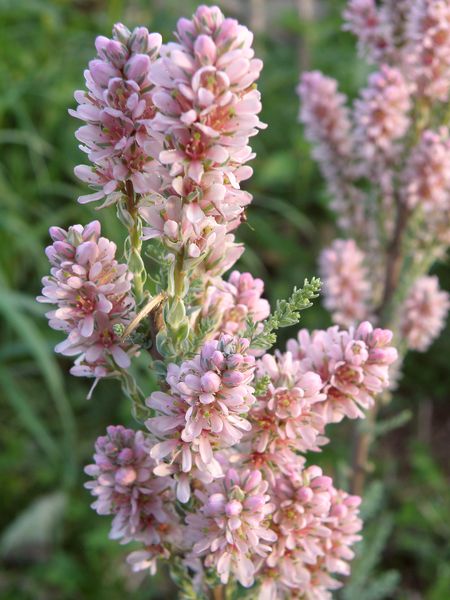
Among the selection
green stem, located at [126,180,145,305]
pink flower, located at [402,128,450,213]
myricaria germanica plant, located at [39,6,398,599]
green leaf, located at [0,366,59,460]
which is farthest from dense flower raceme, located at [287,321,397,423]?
green leaf, located at [0,366,59,460]

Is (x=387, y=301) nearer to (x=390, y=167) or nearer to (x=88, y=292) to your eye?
(x=390, y=167)

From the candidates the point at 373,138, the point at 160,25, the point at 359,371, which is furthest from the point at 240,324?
the point at 160,25

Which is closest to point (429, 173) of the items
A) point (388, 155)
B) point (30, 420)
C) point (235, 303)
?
point (388, 155)

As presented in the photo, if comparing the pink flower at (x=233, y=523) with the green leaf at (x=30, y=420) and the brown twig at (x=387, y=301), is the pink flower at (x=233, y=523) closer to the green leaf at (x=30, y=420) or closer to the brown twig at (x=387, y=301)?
the brown twig at (x=387, y=301)

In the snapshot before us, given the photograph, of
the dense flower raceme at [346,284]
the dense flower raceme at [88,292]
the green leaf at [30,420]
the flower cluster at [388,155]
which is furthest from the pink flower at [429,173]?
the green leaf at [30,420]

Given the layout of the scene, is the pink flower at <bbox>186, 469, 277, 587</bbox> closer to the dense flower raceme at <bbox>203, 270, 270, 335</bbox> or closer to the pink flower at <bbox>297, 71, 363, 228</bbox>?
the dense flower raceme at <bbox>203, 270, 270, 335</bbox>

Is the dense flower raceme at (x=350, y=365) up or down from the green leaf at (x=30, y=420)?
up
